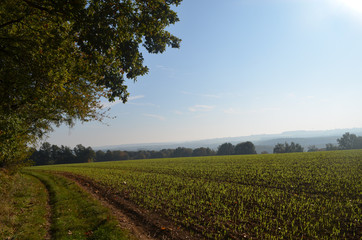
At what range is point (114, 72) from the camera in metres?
9.42

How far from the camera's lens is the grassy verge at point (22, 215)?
7875mm

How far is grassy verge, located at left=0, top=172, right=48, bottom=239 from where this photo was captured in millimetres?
7875

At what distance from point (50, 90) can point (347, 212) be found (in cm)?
1747

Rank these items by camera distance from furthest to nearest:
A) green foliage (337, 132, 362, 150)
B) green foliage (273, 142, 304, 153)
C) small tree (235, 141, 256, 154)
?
small tree (235, 141, 256, 154), green foliage (273, 142, 304, 153), green foliage (337, 132, 362, 150)

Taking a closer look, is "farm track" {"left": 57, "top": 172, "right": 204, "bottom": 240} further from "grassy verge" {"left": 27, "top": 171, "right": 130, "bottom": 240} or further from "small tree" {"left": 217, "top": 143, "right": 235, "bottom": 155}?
"small tree" {"left": 217, "top": 143, "right": 235, "bottom": 155}

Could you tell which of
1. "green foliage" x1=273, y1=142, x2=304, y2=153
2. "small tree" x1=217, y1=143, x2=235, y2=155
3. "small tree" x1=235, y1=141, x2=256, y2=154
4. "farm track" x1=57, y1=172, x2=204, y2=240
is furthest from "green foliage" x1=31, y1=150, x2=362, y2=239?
"green foliage" x1=273, y1=142, x2=304, y2=153

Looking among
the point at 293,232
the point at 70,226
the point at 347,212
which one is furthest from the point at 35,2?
the point at 347,212

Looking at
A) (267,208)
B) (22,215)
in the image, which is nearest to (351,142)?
(267,208)

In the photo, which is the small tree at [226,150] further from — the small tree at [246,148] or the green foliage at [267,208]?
the green foliage at [267,208]

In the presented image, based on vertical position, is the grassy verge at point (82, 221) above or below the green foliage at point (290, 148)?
above

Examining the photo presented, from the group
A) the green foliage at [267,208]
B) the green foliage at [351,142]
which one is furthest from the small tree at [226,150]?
the green foliage at [267,208]

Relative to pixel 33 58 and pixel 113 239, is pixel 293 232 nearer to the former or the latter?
pixel 113 239

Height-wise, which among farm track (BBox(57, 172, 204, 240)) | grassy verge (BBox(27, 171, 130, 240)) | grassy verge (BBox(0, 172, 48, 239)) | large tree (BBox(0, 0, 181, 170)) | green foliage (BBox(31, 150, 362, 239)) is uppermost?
large tree (BBox(0, 0, 181, 170))

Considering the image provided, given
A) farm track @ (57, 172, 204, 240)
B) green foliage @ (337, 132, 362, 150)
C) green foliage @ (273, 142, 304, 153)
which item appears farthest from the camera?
green foliage @ (273, 142, 304, 153)
